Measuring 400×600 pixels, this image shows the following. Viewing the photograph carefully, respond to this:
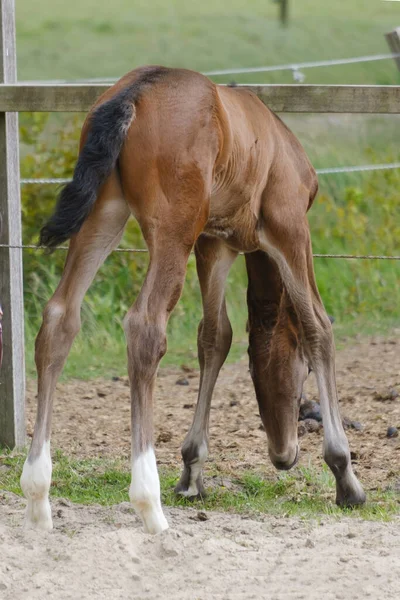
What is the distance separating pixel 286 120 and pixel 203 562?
485 inches

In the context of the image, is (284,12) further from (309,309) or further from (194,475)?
(194,475)

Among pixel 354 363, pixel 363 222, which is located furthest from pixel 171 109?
pixel 363 222

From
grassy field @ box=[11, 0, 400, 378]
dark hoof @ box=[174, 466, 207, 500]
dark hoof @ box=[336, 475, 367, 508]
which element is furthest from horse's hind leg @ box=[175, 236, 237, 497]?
grassy field @ box=[11, 0, 400, 378]

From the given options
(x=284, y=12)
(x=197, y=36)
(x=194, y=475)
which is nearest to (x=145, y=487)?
(x=194, y=475)

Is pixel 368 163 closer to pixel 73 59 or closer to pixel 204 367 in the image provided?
pixel 204 367

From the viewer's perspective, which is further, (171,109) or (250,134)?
(250,134)

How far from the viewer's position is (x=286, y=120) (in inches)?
601

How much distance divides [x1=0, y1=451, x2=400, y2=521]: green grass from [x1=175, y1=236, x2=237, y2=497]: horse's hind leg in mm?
179

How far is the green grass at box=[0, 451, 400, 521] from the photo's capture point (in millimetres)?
4469

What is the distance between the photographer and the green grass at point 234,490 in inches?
176

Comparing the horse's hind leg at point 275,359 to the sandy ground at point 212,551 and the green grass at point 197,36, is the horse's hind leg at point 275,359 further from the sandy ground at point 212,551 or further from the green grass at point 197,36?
the green grass at point 197,36

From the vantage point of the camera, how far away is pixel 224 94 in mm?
4332

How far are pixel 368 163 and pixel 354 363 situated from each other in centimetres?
449

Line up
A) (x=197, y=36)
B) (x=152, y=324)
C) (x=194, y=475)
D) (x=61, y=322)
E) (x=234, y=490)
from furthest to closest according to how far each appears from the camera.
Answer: (x=197, y=36) → (x=234, y=490) → (x=194, y=475) → (x=61, y=322) → (x=152, y=324)
